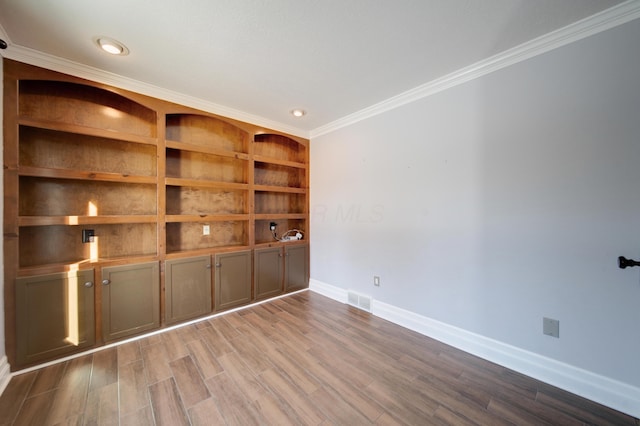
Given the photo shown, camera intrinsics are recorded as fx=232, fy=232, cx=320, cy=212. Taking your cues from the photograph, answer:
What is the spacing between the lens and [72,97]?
2.27 metres

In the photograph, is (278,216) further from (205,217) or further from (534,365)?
(534,365)

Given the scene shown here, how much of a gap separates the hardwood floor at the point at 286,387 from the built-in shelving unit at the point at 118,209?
0.44 m

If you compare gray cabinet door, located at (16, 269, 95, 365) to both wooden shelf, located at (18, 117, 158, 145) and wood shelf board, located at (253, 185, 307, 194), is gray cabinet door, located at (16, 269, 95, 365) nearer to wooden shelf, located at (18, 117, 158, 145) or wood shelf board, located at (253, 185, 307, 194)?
wooden shelf, located at (18, 117, 158, 145)

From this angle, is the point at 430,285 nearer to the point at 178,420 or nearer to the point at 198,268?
the point at 178,420

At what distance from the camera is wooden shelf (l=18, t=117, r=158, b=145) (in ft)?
6.39

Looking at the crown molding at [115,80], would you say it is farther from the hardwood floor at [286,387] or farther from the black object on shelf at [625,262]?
the black object on shelf at [625,262]

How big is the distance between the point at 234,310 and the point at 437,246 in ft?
8.54

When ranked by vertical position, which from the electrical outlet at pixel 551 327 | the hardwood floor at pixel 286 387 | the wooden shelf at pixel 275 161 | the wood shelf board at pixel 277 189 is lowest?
the hardwood floor at pixel 286 387

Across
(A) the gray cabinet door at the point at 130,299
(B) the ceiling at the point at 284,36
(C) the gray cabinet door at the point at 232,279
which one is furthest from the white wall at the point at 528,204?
(A) the gray cabinet door at the point at 130,299

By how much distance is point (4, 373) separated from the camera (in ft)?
5.79

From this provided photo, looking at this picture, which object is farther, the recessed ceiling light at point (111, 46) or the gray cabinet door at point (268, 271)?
the gray cabinet door at point (268, 271)

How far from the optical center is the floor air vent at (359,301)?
3.02 meters

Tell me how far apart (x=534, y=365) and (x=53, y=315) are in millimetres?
4012

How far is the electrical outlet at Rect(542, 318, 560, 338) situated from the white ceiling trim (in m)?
2.08
